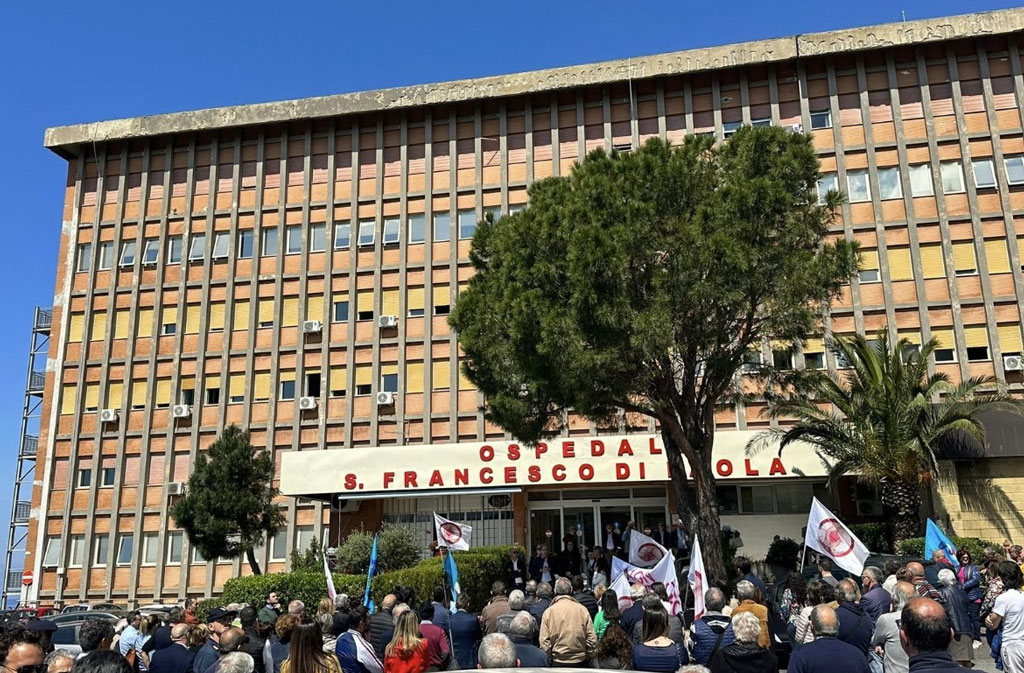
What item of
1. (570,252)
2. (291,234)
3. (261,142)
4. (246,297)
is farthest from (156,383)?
(570,252)

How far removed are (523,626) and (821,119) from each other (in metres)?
28.8

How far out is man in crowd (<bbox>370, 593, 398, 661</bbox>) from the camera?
29.3 ft

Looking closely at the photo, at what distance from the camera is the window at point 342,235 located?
34.2 meters

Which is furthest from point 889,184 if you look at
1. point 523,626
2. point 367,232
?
point 523,626

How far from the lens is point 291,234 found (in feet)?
114

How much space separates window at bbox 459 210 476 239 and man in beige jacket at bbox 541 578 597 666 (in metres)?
26.2

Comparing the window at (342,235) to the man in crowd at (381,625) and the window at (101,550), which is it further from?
the man in crowd at (381,625)

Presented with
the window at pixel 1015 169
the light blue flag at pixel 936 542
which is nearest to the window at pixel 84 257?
the light blue flag at pixel 936 542

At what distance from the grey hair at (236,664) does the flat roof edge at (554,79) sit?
2968cm

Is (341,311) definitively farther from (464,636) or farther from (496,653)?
(496,653)

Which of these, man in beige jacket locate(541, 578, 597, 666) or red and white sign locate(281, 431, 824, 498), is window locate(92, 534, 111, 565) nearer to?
red and white sign locate(281, 431, 824, 498)

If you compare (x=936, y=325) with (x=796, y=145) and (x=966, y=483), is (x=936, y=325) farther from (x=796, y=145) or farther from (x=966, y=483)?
(x=796, y=145)

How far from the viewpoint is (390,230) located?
3409cm

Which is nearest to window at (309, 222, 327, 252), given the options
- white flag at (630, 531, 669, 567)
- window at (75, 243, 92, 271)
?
window at (75, 243, 92, 271)
